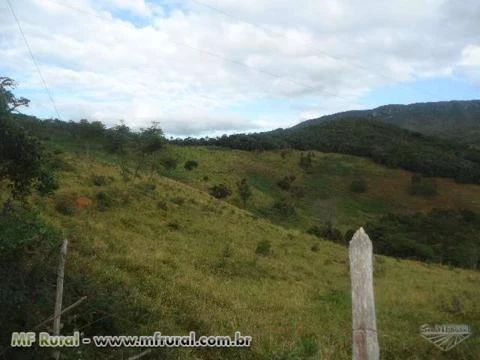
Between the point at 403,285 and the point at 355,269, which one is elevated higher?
the point at 355,269

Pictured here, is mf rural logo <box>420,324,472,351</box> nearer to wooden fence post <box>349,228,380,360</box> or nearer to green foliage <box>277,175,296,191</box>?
wooden fence post <box>349,228,380,360</box>

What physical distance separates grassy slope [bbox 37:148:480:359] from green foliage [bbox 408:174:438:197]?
→ 147 ft

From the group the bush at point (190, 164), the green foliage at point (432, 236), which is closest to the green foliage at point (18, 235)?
the green foliage at point (432, 236)

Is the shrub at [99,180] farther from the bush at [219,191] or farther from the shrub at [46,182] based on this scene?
the bush at [219,191]

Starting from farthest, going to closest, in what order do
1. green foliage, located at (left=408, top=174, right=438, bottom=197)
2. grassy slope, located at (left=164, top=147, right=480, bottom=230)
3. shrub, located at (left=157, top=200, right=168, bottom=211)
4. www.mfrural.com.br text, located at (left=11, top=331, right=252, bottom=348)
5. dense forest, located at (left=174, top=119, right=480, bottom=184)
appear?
dense forest, located at (left=174, top=119, right=480, bottom=184) → green foliage, located at (left=408, top=174, right=438, bottom=197) → grassy slope, located at (left=164, top=147, right=480, bottom=230) → shrub, located at (left=157, top=200, right=168, bottom=211) → www.mfrural.com.br text, located at (left=11, top=331, right=252, bottom=348)

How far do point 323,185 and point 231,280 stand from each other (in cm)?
5831

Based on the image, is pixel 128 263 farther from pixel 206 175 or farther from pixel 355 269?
pixel 206 175

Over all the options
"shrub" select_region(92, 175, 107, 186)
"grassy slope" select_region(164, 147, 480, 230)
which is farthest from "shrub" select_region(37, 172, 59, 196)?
"grassy slope" select_region(164, 147, 480, 230)

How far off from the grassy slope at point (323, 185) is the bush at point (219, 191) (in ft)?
2.83

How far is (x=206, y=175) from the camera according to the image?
204 ft

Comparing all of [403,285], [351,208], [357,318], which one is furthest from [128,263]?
[351,208]

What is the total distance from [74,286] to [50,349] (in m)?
1.95

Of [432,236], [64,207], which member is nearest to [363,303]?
[64,207]

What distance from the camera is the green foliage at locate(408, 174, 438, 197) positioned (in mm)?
69812
